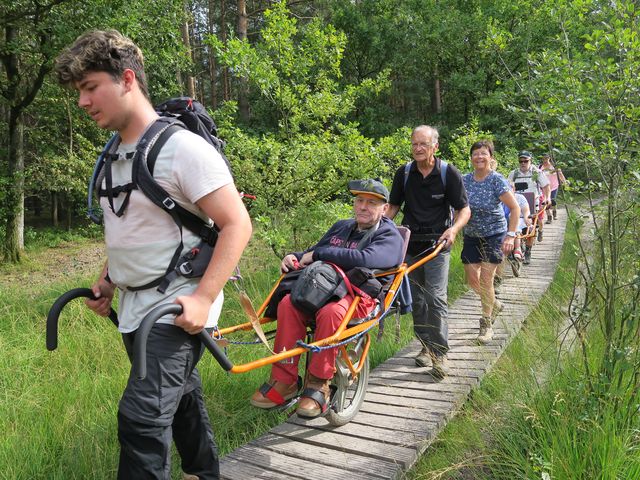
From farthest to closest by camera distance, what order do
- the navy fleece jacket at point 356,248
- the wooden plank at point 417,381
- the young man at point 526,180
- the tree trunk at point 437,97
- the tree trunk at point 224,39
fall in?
1. the tree trunk at point 437,97
2. the tree trunk at point 224,39
3. the young man at point 526,180
4. the wooden plank at point 417,381
5. the navy fleece jacket at point 356,248

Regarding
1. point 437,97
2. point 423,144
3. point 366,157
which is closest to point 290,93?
point 366,157

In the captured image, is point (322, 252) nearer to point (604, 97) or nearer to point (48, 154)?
point (604, 97)

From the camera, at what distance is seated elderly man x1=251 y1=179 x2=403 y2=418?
319cm

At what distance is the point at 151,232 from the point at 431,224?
304 cm

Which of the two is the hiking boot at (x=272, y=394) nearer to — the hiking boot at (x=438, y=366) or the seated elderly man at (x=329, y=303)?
the seated elderly man at (x=329, y=303)

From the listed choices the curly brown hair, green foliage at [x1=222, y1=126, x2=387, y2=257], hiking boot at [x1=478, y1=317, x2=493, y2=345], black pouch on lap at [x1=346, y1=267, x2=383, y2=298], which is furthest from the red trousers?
green foliage at [x1=222, y1=126, x2=387, y2=257]

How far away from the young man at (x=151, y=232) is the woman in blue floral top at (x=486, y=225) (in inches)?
154

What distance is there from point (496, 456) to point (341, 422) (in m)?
1.07

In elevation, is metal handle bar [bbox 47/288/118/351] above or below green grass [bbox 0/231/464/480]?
above

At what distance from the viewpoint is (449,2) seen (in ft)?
86.9

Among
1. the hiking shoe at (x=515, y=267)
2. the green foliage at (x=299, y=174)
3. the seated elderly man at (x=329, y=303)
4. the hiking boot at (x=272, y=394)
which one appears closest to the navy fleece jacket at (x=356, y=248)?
the seated elderly man at (x=329, y=303)

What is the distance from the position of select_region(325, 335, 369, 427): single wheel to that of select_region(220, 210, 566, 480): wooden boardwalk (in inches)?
2.8

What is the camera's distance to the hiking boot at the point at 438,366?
430 cm

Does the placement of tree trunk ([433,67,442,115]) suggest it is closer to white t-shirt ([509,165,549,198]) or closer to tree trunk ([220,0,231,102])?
tree trunk ([220,0,231,102])
